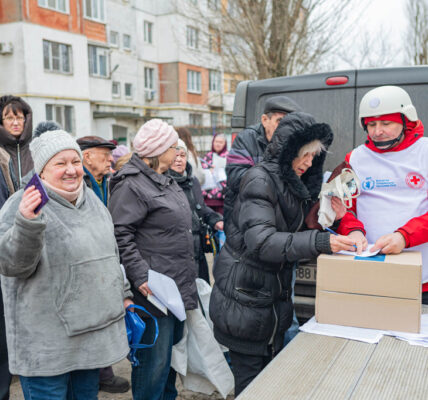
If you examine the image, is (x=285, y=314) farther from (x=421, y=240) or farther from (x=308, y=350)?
(x=421, y=240)

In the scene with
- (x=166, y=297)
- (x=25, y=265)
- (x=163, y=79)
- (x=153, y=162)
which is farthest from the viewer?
(x=163, y=79)

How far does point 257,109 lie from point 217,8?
1010 centimetres

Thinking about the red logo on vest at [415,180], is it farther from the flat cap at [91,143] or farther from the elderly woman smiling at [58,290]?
the flat cap at [91,143]

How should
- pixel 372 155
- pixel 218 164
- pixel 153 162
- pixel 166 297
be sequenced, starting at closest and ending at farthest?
pixel 372 155 < pixel 166 297 < pixel 153 162 < pixel 218 164

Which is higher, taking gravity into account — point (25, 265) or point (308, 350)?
point (25, 265)

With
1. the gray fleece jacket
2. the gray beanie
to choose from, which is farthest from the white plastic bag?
the gray beanie

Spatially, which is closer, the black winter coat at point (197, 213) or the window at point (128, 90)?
the black winter coat at point (197, 213)

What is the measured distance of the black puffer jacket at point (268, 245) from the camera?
7.13 feet

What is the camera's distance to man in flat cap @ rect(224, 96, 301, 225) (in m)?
3.17

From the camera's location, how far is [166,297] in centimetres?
268

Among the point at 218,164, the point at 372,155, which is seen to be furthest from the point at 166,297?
the point at 218,164

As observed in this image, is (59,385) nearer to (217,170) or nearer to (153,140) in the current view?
(153,140)

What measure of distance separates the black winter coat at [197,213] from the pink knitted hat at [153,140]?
2.84 ft

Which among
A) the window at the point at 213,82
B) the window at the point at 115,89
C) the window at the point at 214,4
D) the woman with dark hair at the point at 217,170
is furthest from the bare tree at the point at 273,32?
the window at the point at 213,82
